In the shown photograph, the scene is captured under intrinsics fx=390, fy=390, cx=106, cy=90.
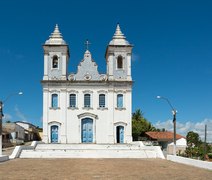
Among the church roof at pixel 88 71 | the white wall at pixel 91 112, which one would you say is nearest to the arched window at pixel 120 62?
the church roof at pixel 88 71

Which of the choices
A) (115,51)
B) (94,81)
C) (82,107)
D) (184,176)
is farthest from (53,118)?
(184,176)

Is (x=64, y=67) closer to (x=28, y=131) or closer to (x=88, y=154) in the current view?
(x=88, y=154)

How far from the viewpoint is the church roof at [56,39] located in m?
43.2

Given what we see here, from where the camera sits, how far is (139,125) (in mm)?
60156

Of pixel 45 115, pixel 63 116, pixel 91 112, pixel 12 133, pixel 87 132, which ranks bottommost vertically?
pixel 12 133

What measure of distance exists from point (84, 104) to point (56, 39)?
26.3 ft

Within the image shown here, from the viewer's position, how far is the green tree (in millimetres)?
59531

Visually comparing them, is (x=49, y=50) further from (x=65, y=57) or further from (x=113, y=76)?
(x=113, y=76)

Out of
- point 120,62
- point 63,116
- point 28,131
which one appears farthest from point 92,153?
point 28,131

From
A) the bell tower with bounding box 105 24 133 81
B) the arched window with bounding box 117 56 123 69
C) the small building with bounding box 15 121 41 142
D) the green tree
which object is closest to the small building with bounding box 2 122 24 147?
the small building with bounding box 15 121 41 142

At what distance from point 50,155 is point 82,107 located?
11.0 metres

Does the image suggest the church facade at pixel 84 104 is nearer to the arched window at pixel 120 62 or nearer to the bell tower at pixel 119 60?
the bell tower at pixel 119 60

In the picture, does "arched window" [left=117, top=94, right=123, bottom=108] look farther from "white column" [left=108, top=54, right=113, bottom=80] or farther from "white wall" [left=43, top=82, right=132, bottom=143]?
"white column" [left=108, top=54, right=113, bottom=80]

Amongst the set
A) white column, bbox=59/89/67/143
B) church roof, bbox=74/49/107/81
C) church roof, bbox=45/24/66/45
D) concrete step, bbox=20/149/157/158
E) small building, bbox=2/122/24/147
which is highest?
church roof, bbox=45/24/66/45
